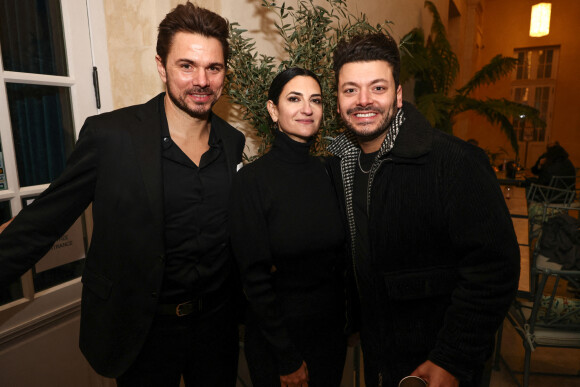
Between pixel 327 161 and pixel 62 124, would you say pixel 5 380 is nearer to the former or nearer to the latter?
pixel 62 124

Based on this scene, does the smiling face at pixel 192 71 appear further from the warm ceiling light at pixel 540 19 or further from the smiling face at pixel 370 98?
the warm ceiling light at pixel 540 19

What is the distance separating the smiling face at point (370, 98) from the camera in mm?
1380

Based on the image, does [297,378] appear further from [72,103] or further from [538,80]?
[538,80]

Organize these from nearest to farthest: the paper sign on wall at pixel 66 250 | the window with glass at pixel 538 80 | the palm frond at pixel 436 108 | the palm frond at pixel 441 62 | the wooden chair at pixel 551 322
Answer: the paper sign on wall at pixel 66 250 < the wooden chair at pixel 551 322 < the palm frond at pixel 436 108 < the palm frond at pixel 441 62 < the window with glass at pixel 538 80

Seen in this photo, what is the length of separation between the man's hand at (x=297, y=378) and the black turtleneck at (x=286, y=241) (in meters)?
0.03

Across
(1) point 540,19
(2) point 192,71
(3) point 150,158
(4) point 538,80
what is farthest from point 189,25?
(4) point 538,80

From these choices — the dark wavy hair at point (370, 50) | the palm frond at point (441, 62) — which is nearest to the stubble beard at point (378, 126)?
the dark wavy hair at point (370, 50)

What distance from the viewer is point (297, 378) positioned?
1.44 m

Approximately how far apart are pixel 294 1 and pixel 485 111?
11.4 feet

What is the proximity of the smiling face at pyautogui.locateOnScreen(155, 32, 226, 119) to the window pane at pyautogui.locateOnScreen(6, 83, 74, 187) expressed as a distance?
0.76 m

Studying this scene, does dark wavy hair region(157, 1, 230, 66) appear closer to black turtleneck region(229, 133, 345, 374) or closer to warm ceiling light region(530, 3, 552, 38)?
black turtleneck region(229, 133, 345, 374)

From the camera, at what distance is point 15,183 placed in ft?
5.43

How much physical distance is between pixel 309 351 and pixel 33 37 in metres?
1.90

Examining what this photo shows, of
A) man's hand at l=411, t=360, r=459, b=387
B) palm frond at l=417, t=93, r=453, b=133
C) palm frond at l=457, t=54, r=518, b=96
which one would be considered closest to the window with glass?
palm frond at l=457, t=54, r=518, b=96
